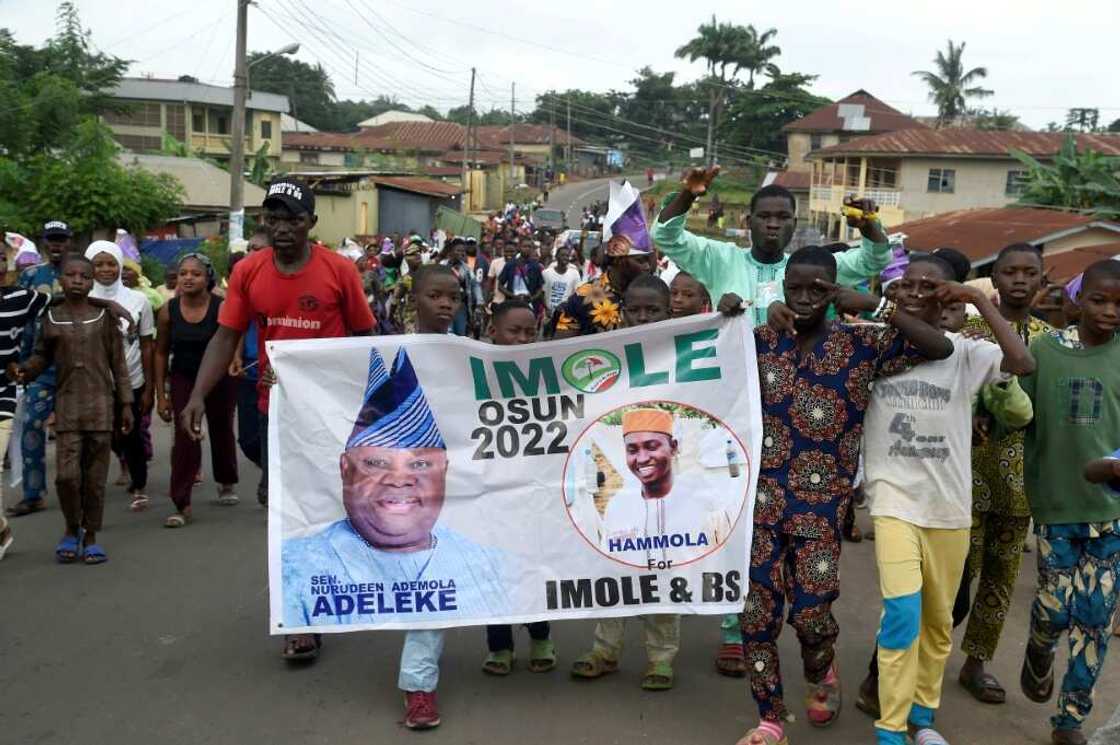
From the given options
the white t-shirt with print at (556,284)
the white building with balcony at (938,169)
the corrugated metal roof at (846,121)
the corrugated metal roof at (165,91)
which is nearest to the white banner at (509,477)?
the white t-shirt with print at (556,284)

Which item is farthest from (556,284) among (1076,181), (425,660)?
(1076,181)

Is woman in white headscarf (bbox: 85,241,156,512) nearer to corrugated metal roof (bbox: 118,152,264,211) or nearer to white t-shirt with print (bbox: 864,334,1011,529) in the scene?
white t-shirt with print (bbox: 864,334,1011,529)

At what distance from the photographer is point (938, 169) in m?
45.2

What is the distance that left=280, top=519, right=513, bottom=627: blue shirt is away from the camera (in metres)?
4.84

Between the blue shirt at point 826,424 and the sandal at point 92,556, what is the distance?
4217 millimetres

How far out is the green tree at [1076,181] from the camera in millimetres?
23172

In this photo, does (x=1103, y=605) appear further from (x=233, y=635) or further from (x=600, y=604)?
(x=233, y=635)

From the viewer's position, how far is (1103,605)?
177 inches

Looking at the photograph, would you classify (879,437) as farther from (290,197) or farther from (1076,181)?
(1076,181)

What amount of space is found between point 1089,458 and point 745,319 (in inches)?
57.8

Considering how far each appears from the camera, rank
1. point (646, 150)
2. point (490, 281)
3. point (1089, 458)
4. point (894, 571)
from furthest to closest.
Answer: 1. point (646, 150)
2. point (490, 281)
3. point (1089, 458)
4. point (894, 571)

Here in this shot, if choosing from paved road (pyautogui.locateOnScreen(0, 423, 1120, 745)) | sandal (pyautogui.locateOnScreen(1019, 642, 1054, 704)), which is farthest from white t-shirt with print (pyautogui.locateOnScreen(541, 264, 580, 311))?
sandal (pyautogui.locateOnScreen(1019, 642, 1054, 704))

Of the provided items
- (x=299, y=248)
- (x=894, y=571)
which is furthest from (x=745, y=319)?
(x=299, y=248)

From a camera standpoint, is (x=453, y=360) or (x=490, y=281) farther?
(x=490, y=281)
